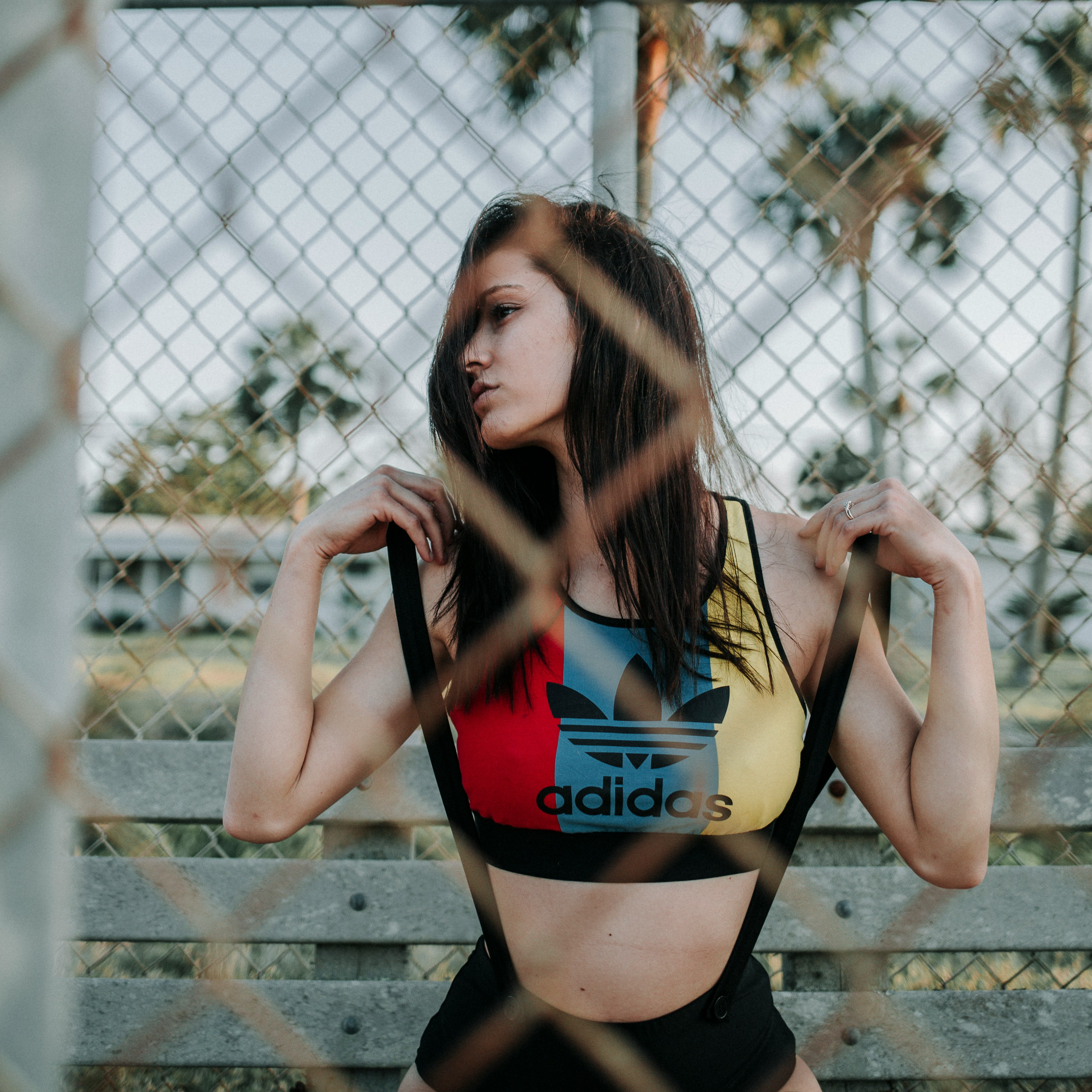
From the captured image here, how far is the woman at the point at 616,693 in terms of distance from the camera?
126 centimetres

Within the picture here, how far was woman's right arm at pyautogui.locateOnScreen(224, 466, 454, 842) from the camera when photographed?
132 cm

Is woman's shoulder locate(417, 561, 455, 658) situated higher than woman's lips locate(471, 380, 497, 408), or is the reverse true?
woman's lips locate(471, 380, 497, 408)

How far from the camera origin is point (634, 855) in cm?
127

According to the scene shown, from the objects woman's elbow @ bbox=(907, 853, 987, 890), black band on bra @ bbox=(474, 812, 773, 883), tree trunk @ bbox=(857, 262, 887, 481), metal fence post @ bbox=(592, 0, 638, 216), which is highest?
metal fence post @ bbox=(592, 0, 638, 216)

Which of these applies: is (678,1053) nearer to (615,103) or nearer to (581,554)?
(581,554)

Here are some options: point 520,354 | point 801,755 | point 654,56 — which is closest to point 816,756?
point 801,755

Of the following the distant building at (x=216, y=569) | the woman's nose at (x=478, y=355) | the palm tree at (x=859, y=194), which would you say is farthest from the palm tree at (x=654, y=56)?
the distant building at (x=216, y=569)

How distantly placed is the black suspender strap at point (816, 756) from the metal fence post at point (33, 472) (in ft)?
3.51

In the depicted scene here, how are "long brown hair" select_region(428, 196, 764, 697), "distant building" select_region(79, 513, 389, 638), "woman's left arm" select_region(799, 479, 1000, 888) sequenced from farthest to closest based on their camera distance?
"distant building" select_region(79, 513, 389, 638)
"long brown hair" select_region(428, 196, 764, 697)
"woman's left arm" select_region(799, 479, 1000, 888)

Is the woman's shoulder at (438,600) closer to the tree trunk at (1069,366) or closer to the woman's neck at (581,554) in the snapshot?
the woman's neck at (581,554)

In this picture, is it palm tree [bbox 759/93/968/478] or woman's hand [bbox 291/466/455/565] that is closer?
woman's hand [bbox 291/466/455/565]

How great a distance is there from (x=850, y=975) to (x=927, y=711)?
0.90 m

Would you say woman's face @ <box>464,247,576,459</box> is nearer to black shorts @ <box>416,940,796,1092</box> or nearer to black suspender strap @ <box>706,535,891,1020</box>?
black suspender strap @ <box>706,535,891,1020</box>

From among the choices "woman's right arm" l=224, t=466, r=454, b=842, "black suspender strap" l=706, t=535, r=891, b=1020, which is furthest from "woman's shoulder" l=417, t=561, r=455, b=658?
"black suspender strap" l=706, t=535, r=891, b=1020
